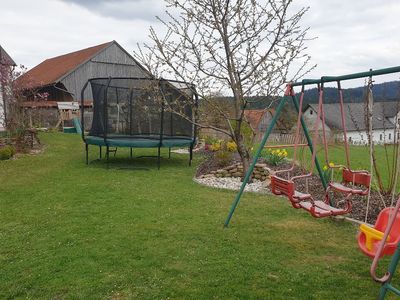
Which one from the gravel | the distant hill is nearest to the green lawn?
the gravel

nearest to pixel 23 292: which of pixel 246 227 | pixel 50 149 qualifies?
pixel 246 227

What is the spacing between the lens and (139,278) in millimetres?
3244

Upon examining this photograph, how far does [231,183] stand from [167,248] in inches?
142

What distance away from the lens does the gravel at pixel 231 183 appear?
690 cm

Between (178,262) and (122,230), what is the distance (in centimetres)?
112

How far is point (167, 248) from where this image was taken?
392cm

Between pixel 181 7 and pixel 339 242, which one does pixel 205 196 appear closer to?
pixel 339 242

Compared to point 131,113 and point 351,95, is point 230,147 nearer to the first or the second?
point 131,113

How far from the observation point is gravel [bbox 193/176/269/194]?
690cm

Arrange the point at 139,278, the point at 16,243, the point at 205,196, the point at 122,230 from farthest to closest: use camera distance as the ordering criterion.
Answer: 1. the point at 205,196
2. the point at 122,230
3. the point at 16,243
4. the point at 139,278

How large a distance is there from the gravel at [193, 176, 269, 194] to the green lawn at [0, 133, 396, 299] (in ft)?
1.38

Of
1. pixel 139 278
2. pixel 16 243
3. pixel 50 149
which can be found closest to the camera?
pixel 139 278

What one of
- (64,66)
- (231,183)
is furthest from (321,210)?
(64,66)

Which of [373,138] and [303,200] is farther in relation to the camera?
[373,138]
